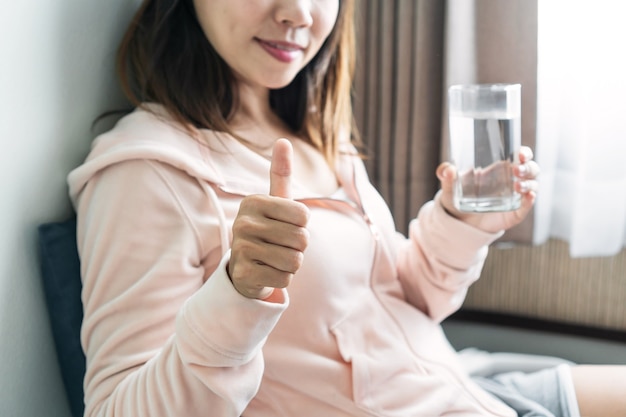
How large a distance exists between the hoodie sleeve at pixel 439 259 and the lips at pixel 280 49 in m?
0.36

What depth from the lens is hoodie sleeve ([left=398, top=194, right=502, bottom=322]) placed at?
122cm

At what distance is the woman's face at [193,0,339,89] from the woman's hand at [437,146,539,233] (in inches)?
12.2

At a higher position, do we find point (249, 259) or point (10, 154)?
point (10, 154)

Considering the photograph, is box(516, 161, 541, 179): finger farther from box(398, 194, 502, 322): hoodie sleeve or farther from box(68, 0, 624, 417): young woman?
box(398, 194, 502, 322): hoodie sleeve

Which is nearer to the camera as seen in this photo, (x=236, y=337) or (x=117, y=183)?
(x=236, y=337)

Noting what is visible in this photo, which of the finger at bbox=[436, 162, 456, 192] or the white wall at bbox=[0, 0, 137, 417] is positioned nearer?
the white wall at bbox=[0, 0, 137, 417]

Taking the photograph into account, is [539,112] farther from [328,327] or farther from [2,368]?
[2,368]

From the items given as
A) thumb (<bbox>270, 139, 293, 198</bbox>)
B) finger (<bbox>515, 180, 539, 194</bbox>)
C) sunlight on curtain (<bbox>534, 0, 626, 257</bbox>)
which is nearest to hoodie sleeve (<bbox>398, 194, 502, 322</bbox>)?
finger (<bbox>515, 180, 539, 194</bbox>)

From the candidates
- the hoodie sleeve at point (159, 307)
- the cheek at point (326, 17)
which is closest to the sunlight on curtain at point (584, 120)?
the cheek at point (326, 17)

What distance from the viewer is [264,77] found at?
1115mm

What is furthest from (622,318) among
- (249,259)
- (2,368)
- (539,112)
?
(2,368)

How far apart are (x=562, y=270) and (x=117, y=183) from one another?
1.06m

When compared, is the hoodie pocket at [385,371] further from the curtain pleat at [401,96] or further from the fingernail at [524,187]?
the curtain pleat at [401,96]

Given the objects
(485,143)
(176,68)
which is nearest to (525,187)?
(485,143)
